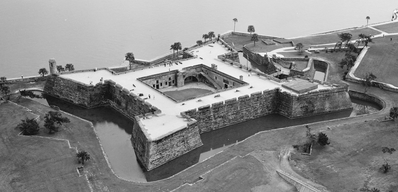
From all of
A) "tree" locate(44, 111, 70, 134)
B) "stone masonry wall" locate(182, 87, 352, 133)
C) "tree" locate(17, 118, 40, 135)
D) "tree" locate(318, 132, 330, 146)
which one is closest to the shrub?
"tree" locate(318, 132, 330, 146)

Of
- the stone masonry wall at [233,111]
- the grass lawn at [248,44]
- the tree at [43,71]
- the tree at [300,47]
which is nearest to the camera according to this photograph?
the stone masonry wall at [233,111]

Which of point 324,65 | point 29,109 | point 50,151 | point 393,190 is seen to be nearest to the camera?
point 393,190

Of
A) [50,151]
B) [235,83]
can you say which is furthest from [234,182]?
[235,83]

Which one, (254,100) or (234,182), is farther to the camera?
(254,100)

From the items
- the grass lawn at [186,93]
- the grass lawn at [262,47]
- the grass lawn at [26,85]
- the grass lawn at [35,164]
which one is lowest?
the grass lawn at [35,164]

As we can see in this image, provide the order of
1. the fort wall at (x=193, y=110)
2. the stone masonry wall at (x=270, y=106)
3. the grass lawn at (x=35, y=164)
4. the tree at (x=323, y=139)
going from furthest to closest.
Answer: the stone masonry wall at (x=270, y=106) < the fort wall at (x=193, y=110) < the tree at (x=323, y=139) < the grass lawn at (x=35, y=164)

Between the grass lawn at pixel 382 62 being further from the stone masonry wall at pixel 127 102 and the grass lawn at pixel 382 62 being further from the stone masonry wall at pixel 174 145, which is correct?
the stone masonry wall at pixel 127 102

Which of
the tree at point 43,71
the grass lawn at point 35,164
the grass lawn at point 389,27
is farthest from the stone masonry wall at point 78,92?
the grass lawn at point 389,27

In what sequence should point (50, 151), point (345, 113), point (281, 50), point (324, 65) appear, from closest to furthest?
point (50, 151), point (345, 113), point (324, 65), point (281, 50)

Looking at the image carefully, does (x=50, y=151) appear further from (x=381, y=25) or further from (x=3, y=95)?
(x=381, y=25)
